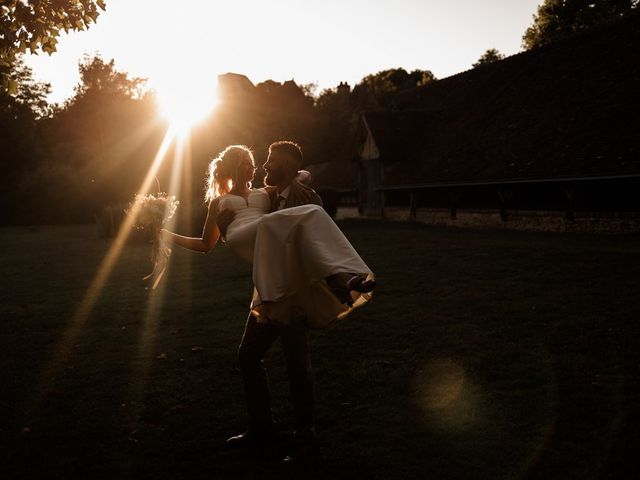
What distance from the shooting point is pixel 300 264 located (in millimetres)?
3748

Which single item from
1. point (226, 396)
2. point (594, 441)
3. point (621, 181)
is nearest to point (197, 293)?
point (226, 396)

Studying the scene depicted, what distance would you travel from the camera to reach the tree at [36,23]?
685 cm

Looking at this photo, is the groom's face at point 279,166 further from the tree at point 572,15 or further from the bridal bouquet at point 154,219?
the tree at point 572,15

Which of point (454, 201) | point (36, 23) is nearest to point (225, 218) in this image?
point (36, 23)

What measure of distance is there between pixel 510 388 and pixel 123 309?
7477mm

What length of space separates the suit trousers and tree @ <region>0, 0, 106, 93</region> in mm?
5209

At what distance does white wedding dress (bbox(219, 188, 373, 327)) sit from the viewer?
362 centimetres

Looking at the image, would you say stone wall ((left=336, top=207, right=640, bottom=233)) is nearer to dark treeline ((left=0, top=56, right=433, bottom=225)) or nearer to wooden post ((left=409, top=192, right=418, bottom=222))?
wooden post ((left=409, top=192, right=418, bottom=222))

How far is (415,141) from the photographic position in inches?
1232

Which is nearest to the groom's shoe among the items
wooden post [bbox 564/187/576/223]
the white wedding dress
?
the white wedding dress

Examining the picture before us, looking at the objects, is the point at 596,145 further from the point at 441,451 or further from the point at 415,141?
the point at 441,451

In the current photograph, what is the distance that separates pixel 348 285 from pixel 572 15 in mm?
47683

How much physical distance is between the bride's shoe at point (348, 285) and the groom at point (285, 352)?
52 cm

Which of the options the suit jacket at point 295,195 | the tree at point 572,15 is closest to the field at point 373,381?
the suit jacket at point 295,195
